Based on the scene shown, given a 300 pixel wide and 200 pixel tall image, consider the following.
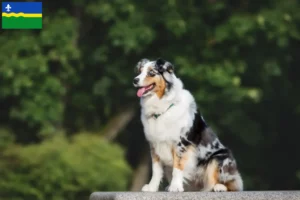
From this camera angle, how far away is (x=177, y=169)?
11.6 m

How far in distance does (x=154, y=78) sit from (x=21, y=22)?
1279cm

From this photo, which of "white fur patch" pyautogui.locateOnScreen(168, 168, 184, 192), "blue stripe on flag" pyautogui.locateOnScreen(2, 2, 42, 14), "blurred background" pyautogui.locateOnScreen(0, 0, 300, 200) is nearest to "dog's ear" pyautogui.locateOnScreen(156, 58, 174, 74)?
"white fur patch" pyautogui.locateOnScreen(168, 168, 184, 192)

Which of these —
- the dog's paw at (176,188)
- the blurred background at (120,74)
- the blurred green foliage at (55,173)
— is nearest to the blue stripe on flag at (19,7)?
the blurred background at (120,74)

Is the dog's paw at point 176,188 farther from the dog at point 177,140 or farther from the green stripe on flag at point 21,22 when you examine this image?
the green stripe on flag at point 21,22

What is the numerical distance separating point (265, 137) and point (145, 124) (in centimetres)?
2000

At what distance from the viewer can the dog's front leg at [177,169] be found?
1152 cm

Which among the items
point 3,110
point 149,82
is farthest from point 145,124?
point 3,110

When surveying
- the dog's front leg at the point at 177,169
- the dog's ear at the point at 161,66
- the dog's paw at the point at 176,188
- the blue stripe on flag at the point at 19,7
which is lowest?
the dog's paw at the point at 176,188

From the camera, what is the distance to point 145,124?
38.4ft

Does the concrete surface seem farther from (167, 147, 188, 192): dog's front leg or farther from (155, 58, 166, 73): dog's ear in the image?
(155, 58, 166, 73): dog's ear

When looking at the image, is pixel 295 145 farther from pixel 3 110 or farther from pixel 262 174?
pixel 3 110

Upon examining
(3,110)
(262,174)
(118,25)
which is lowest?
(262,174)

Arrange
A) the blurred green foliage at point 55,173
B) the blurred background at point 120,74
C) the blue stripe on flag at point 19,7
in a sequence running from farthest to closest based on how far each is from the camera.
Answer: the blurred background at point 120,74
the blurred green foliage at point 55,173
the blue stripe on flag at point 19,7

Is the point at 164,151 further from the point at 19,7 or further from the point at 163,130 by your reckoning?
the point at 19,7
